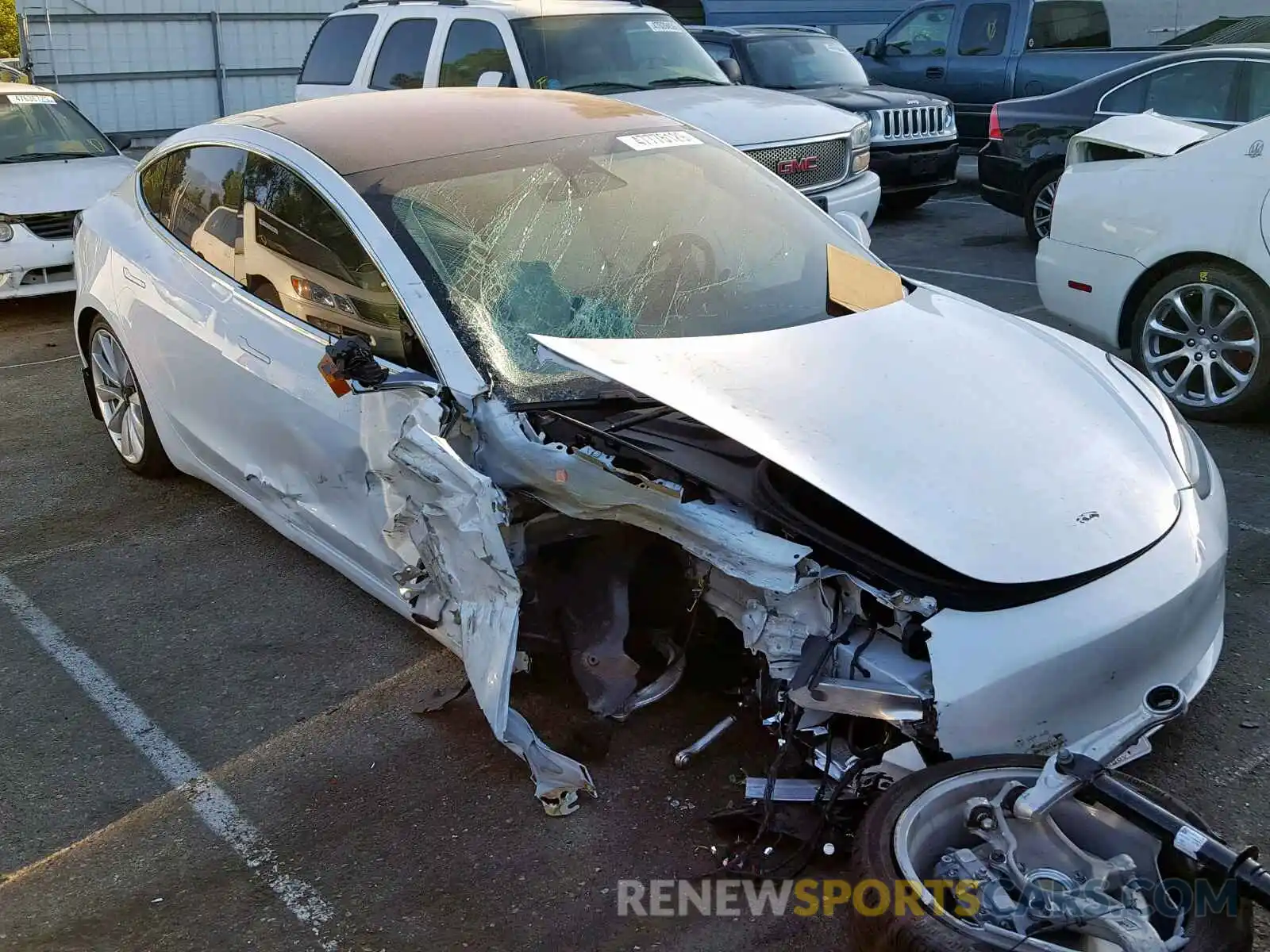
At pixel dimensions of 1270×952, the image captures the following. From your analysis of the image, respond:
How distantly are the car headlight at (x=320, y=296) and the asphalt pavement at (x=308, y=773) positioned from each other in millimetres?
1124

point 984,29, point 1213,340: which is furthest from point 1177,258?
point 984,29

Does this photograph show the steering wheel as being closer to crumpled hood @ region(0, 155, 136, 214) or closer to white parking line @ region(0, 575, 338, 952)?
white parking line @ region(0, 575, 338, 952)

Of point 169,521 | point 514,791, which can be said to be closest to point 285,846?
point 514,791

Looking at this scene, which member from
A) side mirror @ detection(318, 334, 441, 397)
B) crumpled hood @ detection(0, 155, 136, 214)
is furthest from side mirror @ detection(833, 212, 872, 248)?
crumpled hood @ detection(0, 155, 136, 214)

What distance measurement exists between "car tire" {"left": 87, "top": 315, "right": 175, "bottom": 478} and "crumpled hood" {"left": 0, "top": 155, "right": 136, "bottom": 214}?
3.20 m

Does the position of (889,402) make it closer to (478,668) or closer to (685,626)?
(685,626)

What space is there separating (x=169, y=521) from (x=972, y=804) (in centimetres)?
377

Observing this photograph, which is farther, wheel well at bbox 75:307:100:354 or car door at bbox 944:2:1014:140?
car door at bbox 944:2:1014:140

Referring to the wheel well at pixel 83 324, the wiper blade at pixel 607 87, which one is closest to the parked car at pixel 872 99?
the wiper blade at pixel 607 87

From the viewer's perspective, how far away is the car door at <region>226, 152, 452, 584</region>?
378 centimetres

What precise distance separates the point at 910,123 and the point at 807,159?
2.81 metres

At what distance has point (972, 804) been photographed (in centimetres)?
266

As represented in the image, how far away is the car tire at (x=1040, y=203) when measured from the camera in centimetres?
951

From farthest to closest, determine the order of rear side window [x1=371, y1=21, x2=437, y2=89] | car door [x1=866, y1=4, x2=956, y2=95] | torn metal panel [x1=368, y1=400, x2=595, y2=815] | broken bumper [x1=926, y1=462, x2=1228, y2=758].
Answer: car door [x1=866, y1=4, x2=956, y2=95] < rear side window [x1=371, y1=21, x2=437, y2=89] < torn metal panel [x1=368, y1=400, x2=595, y2=815] < broken bumper [x1=926, y1=462, x2=1228, y2=758]
